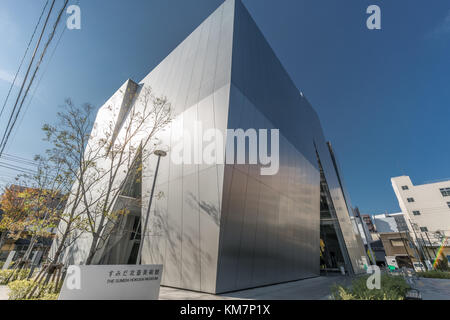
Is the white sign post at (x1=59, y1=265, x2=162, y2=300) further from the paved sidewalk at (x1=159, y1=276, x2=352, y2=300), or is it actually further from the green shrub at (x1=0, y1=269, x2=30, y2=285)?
the green shrub at (x1=0, y1=269, x2=30, y2=285)

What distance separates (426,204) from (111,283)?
184 feet

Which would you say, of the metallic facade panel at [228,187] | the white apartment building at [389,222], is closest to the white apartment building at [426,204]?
the white apartment building at [389,222]

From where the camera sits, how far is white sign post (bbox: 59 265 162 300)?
412cm

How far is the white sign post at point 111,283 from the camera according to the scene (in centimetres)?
412

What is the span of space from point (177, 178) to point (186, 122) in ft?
10.1

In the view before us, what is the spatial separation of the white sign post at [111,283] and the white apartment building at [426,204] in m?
48.3

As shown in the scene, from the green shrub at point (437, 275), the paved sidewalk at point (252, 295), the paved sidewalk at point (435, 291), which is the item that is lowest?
the paved sidewalk at point (252, 295)

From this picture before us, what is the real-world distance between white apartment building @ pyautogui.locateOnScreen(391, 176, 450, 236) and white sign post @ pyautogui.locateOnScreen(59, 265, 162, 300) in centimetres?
4830

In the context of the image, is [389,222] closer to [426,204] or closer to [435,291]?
[426,204]

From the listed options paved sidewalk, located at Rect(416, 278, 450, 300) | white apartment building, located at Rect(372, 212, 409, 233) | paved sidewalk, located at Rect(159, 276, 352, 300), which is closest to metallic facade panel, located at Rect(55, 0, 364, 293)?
paved sidewalk, located at Rect(159, 276, 352, 300)

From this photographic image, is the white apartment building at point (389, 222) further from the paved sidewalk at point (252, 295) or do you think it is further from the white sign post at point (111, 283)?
the white sign post at point (111, 283)

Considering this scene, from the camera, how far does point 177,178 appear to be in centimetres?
951

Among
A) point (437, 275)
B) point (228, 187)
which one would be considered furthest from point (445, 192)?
point (228, 187)
